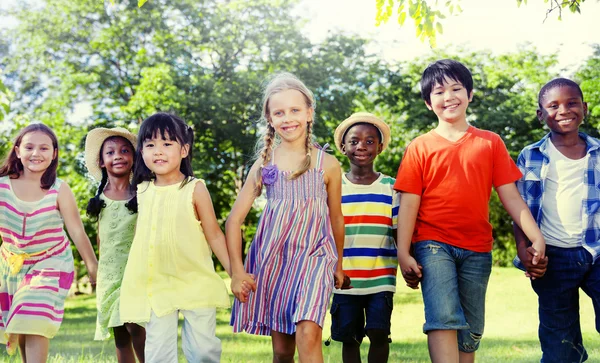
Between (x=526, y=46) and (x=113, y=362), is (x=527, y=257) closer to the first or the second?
(x=113, y=362)

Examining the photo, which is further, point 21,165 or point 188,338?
point 21,165

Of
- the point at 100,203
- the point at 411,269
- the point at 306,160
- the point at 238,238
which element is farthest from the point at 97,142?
the point at 411,269

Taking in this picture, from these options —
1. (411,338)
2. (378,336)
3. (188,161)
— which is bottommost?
(411,338)

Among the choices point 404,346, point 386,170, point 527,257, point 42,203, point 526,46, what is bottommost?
point 404,346

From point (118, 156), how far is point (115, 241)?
2.03ft

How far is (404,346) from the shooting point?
26.8 feet

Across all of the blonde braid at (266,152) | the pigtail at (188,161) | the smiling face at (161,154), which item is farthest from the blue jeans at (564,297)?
the smiling face at (161,154)

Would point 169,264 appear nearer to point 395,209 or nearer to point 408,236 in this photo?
point 408,236

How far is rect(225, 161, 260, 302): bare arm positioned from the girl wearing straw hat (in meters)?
0.97

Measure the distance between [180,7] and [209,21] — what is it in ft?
3.67

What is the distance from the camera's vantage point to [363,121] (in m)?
4.93

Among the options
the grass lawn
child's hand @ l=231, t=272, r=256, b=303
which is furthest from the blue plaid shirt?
the grass lawn

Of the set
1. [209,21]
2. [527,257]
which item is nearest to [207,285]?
[527,257]

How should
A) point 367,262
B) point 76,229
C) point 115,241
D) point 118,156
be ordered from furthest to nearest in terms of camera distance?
point 118,156 < point 115,241 < point 367,262 < point 76,229
